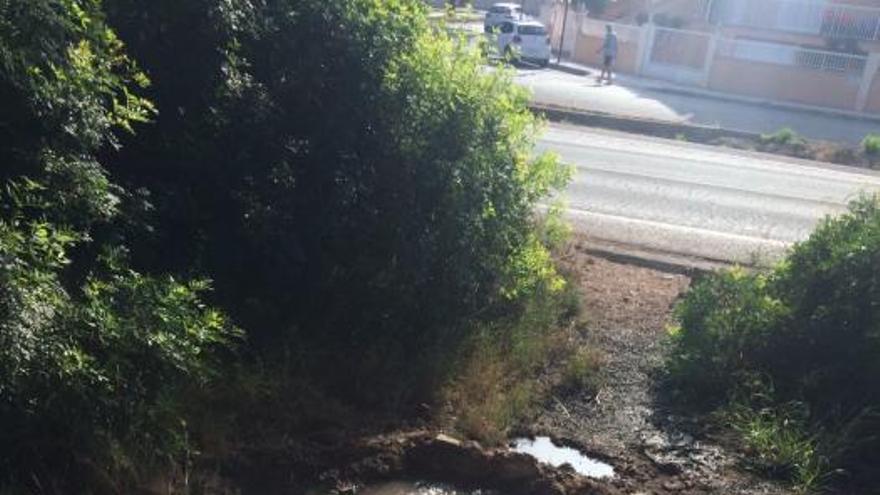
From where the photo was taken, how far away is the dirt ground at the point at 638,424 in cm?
423

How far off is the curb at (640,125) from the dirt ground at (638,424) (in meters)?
12.8

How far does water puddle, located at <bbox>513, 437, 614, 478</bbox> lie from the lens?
4.28m

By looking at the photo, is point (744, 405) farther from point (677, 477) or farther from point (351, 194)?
point (351, 194)

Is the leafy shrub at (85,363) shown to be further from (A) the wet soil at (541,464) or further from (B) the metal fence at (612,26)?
(B) the metal fence at (612,26)

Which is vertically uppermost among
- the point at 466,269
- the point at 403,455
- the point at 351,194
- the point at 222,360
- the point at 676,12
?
the point at 676,12

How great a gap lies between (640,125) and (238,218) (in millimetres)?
15667

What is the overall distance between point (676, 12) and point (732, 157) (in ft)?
69.5

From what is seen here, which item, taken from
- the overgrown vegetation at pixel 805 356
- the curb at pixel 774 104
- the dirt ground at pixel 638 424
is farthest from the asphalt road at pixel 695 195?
the curb at pixel 774 104

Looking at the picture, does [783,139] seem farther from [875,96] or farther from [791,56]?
[791,56]

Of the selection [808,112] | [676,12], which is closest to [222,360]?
[808,112]

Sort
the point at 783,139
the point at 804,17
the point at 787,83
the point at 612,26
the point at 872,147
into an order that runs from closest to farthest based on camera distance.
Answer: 1. the point at 872,147
2. the point at 783,139
3. the point at 787,83
4. the point at 804,17
5. the point at 612,26

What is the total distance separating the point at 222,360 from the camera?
4.17 m

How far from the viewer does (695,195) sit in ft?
37.9

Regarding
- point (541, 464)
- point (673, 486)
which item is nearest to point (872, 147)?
point (673, 486)
